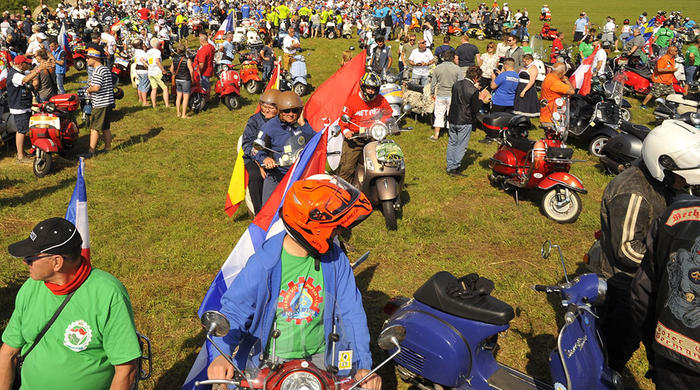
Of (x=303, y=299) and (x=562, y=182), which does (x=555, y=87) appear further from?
(x=303, y=299)

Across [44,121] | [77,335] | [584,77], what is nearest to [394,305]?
[77,335]

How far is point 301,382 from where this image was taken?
2430 mm

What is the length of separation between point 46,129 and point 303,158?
7099mm

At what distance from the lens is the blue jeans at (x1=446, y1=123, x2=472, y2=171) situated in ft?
31.5

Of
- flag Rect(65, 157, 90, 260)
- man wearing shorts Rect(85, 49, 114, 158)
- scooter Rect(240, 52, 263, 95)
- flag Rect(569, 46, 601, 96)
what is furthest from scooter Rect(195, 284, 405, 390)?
scooter Rect(240, 52, 263, 95)

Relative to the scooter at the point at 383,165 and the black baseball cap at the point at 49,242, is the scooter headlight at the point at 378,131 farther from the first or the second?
the black baseball cap at the point at 49,242

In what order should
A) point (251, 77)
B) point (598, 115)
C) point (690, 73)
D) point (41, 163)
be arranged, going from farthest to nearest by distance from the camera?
1. point (251, 77)
2. point (690, 73)
3. point (598, 115)
4. point (41, 163)

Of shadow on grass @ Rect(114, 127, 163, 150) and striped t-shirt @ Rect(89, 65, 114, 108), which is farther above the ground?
striped t-shirt @ Rect(89, 65, 114, 108)

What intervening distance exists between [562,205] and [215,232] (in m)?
5.39

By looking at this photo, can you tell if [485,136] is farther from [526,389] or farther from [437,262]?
[526,389]

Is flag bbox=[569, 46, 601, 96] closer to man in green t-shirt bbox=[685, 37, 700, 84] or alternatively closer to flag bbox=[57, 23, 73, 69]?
man in green t-shirt bbox=[685, 37, 700, 84]

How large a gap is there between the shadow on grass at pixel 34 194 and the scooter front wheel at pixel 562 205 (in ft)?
27.4

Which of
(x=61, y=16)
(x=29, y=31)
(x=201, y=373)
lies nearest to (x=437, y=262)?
(x=201, y=373)

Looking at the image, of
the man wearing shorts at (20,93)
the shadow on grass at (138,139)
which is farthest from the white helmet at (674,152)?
the shadow on grass at (138,139)
